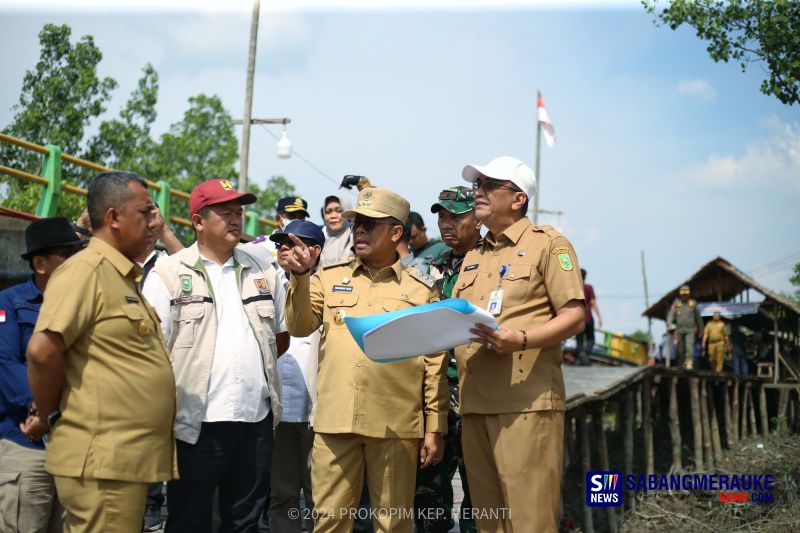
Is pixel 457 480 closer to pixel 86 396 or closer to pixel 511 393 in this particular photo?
pixel 511 393

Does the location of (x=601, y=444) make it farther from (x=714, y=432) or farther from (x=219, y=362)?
(x=219, y=362)

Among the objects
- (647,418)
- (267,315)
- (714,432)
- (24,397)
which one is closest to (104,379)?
(24,397)

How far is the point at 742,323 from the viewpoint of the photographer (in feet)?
86.3

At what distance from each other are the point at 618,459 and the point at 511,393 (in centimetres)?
2033

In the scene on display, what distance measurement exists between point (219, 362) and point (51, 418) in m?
1.09

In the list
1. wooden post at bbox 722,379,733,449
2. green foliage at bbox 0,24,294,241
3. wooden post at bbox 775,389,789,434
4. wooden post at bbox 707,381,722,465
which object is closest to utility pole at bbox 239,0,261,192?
green foliage at bbox 0,24,294,241

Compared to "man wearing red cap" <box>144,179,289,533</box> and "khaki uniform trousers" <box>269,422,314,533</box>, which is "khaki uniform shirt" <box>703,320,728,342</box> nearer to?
"khaki uniform trousers" <box>269,422,314,533</box>

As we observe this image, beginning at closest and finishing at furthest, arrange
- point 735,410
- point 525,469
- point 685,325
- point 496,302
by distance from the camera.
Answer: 1. point 525,469
2. point 496,302
3. point 685,325
4. point 735,410

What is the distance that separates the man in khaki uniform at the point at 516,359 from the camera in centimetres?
386

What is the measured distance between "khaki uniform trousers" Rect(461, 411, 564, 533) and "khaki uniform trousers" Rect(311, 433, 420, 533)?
0.47 metres

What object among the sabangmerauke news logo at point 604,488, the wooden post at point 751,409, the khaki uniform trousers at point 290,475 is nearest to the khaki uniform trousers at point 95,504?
the khaki uniform trousers at point 290,475

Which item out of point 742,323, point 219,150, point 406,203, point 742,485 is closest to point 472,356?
point 406,203

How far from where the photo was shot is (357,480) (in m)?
4.22

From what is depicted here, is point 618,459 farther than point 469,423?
Yes
